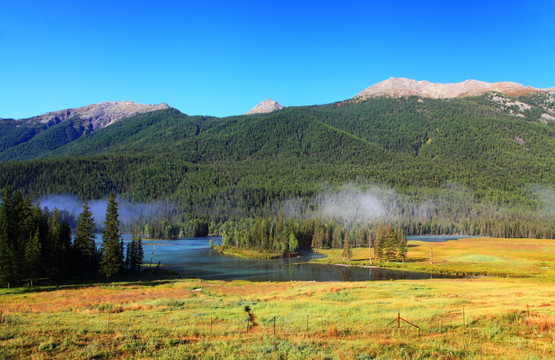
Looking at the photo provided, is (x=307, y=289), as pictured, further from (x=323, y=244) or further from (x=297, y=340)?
(x=323, y=244)

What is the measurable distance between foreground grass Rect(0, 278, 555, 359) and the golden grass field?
0.24 feet

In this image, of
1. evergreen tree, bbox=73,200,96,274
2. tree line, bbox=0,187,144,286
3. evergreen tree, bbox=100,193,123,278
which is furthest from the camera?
evergreen tree, bbox=73,200,96,274

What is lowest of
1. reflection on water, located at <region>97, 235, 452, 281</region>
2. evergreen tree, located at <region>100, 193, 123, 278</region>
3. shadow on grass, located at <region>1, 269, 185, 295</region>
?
reflection on water, located at <region>97, 235, 452, 281</region>

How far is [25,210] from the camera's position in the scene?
70.7 meters

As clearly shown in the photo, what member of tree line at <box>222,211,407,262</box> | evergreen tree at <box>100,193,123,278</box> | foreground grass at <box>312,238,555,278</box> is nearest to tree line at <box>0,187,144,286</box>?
evergreen tree at <box>100,193,123,278</box>

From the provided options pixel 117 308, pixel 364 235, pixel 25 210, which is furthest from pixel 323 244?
pixel 117 308

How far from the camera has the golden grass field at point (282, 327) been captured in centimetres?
2044

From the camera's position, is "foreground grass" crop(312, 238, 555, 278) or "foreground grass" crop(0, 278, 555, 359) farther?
"foreground grass" crop(312, 238, 555, 278)

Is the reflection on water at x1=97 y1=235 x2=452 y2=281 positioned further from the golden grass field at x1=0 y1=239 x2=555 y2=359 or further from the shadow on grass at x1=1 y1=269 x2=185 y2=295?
the golden grass field at x1=0 y1=239 x2=555 y2=359

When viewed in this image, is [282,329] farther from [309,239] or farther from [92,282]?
[309,239]

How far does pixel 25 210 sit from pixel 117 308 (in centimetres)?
4543

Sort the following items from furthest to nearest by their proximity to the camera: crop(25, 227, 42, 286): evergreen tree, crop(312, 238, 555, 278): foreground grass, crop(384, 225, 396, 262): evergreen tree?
crop(384, 225, 396, 262): evergreen tree, crop(312, 238, 555, 278): foreground grass, crop(25, 227, 42, 286): evergreen tree

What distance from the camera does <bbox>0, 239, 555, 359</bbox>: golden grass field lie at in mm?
20438

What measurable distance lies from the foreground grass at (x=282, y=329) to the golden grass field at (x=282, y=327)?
0.07m
